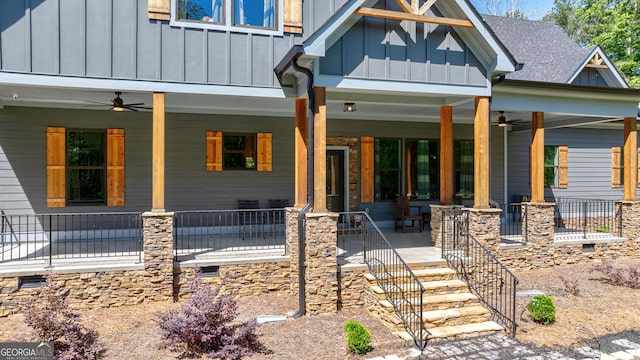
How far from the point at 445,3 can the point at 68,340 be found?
839 cm

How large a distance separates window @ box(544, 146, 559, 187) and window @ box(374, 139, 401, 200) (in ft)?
19.5

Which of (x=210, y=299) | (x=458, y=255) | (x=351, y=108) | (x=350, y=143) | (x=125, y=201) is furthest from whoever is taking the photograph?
(x=350, y=143)

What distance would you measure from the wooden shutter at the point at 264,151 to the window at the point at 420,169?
172 inches

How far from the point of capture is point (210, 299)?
238 inches

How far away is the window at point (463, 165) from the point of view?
46.0 feet

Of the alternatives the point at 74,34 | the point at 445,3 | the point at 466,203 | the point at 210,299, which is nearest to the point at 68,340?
the point at 210,299

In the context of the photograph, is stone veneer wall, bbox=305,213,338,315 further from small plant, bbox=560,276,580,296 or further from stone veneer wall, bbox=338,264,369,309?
small plant, bbox=560,276,580,296

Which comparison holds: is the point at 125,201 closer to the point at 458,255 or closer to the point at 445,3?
the point at 458,255

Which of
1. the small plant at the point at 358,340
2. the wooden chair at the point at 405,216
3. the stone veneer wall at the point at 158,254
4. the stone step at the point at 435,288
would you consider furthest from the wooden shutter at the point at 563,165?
the stone veneer wall at the point at 158,254

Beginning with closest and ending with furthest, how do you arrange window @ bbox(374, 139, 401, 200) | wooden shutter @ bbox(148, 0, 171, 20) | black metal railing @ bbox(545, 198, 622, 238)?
wooden shutter @ bbox(148, 0, 171, 20), window @ bbox(374, 139, 401, 200), black metal railing @ bbox(545, 198, 622, 238)

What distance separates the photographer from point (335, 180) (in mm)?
12766

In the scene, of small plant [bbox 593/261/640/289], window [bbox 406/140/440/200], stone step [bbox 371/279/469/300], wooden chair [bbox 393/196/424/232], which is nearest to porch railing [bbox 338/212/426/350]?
stone step [bbox 371/279/469/300]

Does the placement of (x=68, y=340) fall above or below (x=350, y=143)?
below

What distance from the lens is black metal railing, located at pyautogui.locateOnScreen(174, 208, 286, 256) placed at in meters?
9.32
